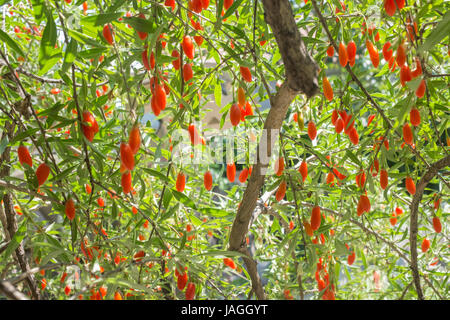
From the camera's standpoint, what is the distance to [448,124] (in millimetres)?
1195

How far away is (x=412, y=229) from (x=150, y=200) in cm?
80

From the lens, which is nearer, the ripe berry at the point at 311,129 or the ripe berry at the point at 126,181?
the ripe berry at the point at 126,181

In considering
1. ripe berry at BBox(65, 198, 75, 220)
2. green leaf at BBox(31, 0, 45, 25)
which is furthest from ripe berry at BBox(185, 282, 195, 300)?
green leaf at BBox(31, 0, 45, 25)

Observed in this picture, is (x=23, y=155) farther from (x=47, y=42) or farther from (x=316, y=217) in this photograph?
(x=316, y=217)

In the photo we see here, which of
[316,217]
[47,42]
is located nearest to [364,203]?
[316,217]

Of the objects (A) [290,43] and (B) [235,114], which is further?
(B) [235,114]

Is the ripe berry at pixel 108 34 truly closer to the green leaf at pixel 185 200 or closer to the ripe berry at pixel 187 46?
the ripe berry at pixel 187 46

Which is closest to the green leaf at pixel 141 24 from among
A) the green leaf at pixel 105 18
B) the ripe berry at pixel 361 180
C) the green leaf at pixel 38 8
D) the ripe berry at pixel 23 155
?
the green leaf at pixel 105 18

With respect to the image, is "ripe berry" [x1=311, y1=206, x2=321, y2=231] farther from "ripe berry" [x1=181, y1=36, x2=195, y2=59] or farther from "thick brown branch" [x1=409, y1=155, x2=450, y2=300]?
"ripe berry" [x1=181, y1=36, x2=195, y2=59]

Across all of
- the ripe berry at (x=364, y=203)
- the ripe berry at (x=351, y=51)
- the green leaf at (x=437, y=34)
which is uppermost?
the ripe berry at (x=351, y=51)
